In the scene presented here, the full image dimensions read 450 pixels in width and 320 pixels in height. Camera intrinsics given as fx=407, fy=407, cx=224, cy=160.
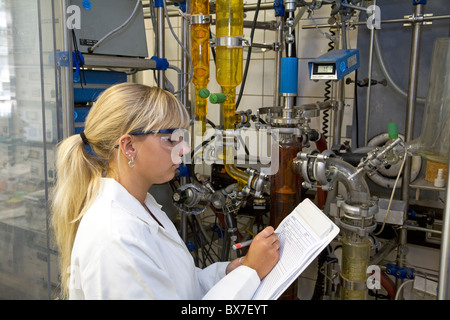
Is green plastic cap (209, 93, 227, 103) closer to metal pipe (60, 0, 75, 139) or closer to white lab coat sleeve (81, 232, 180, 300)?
metal pipe (60, 0, 75, 139)

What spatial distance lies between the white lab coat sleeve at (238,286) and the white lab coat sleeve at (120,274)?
0.17 metres

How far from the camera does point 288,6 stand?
1.48 metres

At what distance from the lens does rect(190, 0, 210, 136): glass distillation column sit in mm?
1718

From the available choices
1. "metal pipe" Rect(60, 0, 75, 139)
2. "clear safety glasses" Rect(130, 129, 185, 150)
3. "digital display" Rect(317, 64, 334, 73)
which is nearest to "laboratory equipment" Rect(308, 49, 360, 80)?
"digital display" Rect(317, 64, 334, 73)

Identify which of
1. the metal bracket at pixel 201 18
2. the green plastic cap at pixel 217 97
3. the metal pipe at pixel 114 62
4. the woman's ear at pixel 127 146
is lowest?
the woman's ear at pixel 127 146

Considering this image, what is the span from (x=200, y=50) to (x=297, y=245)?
3.42 ft

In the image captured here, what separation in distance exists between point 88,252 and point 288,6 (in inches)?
43.5

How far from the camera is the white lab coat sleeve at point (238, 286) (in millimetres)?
968

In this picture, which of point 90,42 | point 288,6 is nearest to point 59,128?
point 90,42

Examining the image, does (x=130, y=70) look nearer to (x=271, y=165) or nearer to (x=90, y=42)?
(x=90, y=42)

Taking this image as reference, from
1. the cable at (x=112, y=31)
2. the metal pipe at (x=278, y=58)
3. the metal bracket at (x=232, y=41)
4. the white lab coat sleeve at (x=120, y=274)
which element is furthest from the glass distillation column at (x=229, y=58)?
the white lab coat sleeve at (x=120, y=274)

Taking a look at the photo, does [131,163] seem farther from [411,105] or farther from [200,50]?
[411,105]

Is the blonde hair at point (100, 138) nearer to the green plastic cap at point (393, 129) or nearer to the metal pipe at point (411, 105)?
the green plastic cap at point (393, 129)

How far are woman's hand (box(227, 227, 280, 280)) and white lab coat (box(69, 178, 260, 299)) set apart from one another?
3 cm
